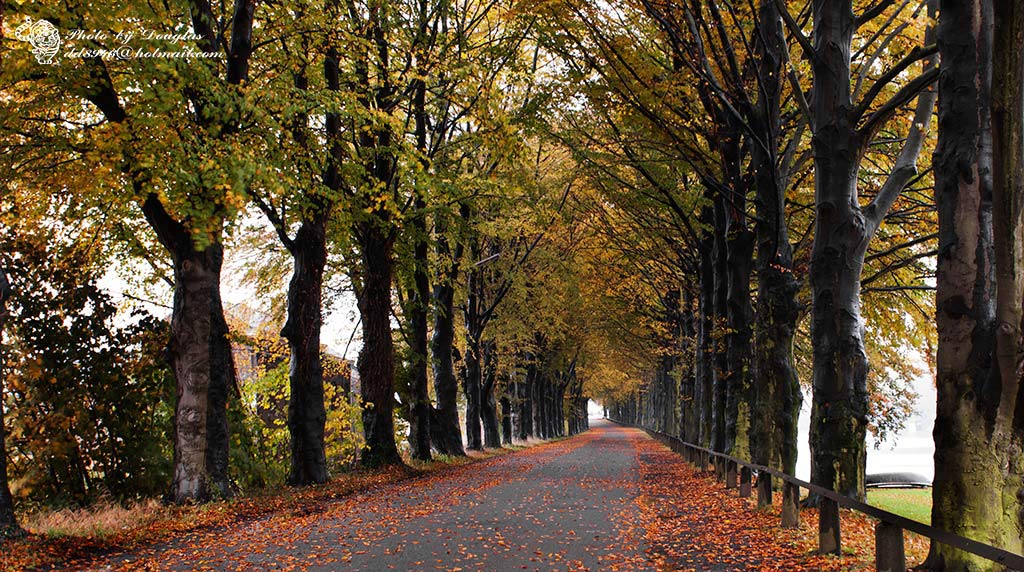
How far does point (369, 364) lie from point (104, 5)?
11378mm

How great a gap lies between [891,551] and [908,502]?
28.9m

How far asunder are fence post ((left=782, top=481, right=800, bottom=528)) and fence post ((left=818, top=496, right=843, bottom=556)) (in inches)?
63.0

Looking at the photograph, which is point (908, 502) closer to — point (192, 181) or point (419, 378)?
point (419, 378)

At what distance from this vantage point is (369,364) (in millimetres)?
19828

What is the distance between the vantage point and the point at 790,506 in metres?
9.95

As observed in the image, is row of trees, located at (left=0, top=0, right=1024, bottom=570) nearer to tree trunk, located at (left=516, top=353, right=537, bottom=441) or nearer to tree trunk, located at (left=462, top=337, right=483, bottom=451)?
tree trunk, located at (left=462, top=337, right=483, bottom=451)

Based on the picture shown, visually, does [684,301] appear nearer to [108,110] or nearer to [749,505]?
[749,505]

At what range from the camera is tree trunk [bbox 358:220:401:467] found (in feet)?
64.6

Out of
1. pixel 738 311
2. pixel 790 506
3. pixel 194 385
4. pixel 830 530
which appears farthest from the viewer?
pixel 738 311

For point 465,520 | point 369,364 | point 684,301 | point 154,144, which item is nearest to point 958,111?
point 465,520

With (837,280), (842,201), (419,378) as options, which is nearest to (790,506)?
(837,280)

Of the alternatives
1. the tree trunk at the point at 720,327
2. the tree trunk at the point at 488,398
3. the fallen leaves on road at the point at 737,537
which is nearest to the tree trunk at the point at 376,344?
the fallen leaves on road at the point at 737,537

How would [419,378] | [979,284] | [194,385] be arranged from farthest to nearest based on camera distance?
1. [419,378]
2. [194,385]
3. [979,284]

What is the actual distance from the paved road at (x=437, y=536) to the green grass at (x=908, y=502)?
9701 millimetres
